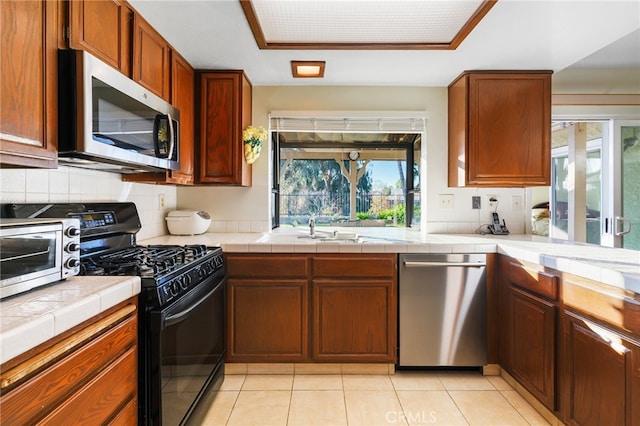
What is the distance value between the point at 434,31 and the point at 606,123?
2.03 metres

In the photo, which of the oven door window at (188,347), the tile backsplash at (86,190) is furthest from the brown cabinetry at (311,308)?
the tile backsplash at (86,190)

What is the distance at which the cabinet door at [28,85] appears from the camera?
3.54 ft

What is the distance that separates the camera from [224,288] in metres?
2.24

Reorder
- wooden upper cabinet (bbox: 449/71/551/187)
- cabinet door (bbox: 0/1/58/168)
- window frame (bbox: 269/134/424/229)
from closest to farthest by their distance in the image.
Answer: cabinet door (bbox: 0/1/58/168), wooden upper cabinet (bbox: 449/71/551/187), window frame (bbox: 269/134/424/229)

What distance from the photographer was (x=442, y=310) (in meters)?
2.32

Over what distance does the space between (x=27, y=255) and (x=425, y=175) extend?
8.61 ft

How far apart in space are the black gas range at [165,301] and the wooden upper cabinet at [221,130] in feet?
2.08

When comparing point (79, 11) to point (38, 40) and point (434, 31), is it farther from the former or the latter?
point (434, 31)

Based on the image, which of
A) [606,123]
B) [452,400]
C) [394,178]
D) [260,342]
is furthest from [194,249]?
[606,123]

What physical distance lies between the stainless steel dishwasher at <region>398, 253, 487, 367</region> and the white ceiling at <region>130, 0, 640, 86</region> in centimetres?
133

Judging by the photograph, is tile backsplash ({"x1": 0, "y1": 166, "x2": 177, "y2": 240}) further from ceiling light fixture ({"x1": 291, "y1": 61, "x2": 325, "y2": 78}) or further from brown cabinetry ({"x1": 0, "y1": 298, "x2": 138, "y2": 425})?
ceiling light fixture ({"x1": 291, "y1": 61, "x2": 325, "y2": 78})

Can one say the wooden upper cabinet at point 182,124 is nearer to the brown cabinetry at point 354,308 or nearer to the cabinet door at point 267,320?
the cabinet door at point 267,320

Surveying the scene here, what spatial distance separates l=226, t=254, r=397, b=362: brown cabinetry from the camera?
2.30 meters

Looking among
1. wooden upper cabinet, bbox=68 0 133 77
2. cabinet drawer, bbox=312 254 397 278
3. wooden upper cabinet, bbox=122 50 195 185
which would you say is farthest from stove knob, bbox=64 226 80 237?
cabinet drawer, bbox=312 254 397 278
